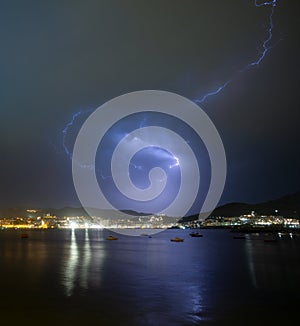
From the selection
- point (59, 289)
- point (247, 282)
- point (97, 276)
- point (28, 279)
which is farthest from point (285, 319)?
point (28, 279)

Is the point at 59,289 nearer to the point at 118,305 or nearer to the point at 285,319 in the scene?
the point at 118,305

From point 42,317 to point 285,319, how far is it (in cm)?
865

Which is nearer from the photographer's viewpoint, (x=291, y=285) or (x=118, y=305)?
(x=118, y=305)

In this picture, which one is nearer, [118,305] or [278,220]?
[118,305]

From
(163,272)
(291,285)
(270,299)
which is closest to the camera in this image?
(270,299)

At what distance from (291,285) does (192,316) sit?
352 inches

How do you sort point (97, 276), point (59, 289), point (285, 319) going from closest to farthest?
1. point (285, 319)
2. point (59, 289)
3. point (97, 276)

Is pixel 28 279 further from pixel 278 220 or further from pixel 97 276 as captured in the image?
pixel 278 220

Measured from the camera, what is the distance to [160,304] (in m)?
14.0

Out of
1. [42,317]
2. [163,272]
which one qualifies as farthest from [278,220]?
[42,317]

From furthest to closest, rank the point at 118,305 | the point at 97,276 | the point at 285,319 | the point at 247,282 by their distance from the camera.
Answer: the point at 97,276 < the point at 247,282 < the point at 118,305 < the point at 285,319

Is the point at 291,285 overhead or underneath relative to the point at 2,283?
underneath

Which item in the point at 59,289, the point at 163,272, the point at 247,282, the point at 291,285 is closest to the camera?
the point at 59,289

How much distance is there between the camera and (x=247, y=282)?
19.5 meters
